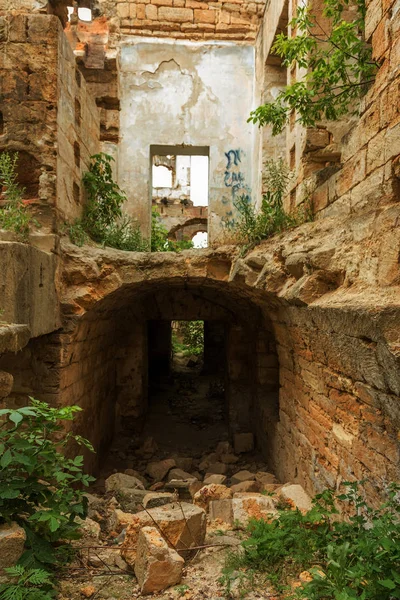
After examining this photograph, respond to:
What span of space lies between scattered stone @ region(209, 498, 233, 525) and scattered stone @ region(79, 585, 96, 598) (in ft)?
4.89

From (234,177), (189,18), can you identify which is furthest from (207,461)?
(189,18)

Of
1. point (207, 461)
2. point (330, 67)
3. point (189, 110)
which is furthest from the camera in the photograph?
point (189, 110)

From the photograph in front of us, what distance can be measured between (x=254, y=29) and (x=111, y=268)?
5.98m

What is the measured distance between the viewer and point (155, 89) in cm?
777

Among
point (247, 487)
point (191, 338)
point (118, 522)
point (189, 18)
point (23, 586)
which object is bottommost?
point (247, 487)

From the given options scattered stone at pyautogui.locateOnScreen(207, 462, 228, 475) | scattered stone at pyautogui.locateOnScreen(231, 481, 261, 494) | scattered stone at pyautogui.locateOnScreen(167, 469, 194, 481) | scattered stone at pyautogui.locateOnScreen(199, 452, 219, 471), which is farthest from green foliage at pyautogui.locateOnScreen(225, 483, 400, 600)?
scattered stone at pyautogui.locateOnScreen(199, 452, 219, 471)

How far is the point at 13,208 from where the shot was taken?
12.7 feet

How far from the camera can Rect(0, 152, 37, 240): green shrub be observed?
378cm

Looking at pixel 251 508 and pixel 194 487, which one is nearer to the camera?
pixel 251 508

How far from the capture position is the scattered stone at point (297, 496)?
3779mm

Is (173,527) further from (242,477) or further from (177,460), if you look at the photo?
(177,460)

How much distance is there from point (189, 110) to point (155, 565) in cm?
728

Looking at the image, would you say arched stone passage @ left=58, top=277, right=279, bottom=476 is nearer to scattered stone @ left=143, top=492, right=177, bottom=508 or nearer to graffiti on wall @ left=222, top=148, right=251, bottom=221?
scattered stone @ left=143, top=492, right=177, bottom=508

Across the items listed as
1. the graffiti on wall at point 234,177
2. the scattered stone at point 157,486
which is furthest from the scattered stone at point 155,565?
the graffiti on wall at point 234,177
